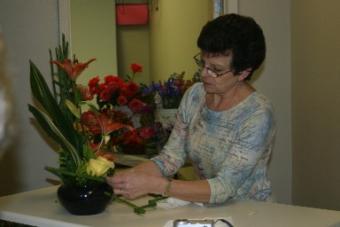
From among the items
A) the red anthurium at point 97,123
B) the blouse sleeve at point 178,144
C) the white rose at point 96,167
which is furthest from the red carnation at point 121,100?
the white rose at point 96,167

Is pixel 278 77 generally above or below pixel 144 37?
below

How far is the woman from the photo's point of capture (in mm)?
1490

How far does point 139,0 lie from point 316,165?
1135 mm

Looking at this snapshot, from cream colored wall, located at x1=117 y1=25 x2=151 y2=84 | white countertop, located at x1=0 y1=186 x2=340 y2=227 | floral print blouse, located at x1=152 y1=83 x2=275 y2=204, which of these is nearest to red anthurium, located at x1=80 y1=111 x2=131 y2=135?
white countertop, located at x1=0 y1=186 x2=340 y2=227

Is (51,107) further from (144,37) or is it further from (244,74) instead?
(144,37)

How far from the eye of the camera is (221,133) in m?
1.68

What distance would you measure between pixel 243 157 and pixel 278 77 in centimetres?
111

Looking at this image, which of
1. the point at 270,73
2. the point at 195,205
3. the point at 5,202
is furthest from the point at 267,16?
the point at 5,202

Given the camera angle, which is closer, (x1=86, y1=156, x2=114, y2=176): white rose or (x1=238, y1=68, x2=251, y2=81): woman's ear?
(x1=86, y1=156, x2=114, y2=176): white rose

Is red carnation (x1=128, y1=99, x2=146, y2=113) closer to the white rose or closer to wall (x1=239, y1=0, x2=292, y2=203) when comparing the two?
wall (x1=239, y1=0, x2=292, y2=203)

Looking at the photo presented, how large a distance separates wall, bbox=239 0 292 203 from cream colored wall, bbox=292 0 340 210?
44 millimetres

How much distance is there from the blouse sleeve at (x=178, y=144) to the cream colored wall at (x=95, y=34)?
61 cm

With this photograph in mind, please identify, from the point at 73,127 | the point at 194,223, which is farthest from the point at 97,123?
the point at 194,223

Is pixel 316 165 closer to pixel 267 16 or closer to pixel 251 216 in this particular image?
pixel 267 16
